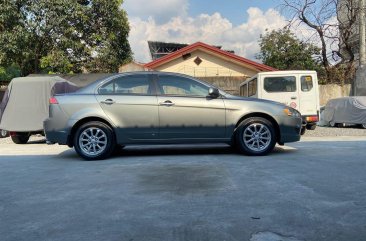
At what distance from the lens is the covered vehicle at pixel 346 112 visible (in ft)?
55.5

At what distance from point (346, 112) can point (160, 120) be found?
12214 millimetres

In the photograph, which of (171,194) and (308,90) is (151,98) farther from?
(308,90)

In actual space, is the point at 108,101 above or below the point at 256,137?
above

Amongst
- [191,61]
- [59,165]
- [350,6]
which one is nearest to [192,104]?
[59,165]

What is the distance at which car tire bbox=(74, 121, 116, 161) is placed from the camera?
757 centimetres

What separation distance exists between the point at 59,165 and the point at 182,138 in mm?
2195

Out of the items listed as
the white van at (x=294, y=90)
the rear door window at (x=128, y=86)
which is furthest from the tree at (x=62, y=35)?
the rear door window at (x=128, y=86)

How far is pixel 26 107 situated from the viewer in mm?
11891

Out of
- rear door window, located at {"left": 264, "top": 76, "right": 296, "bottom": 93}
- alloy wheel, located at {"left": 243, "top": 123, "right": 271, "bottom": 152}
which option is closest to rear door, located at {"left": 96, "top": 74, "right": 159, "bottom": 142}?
alloy wheel, located at {"left": 243, "top": 123, "right": 271, "bottom": 152}

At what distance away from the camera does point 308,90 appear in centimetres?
1366

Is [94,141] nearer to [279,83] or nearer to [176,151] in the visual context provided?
[176,151]

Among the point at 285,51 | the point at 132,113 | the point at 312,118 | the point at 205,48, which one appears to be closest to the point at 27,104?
the point at 132,113

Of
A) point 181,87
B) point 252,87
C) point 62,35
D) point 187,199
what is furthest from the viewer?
point 62,35

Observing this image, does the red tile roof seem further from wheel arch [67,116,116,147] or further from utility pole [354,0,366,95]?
wheel arch [67,116,116,147]
